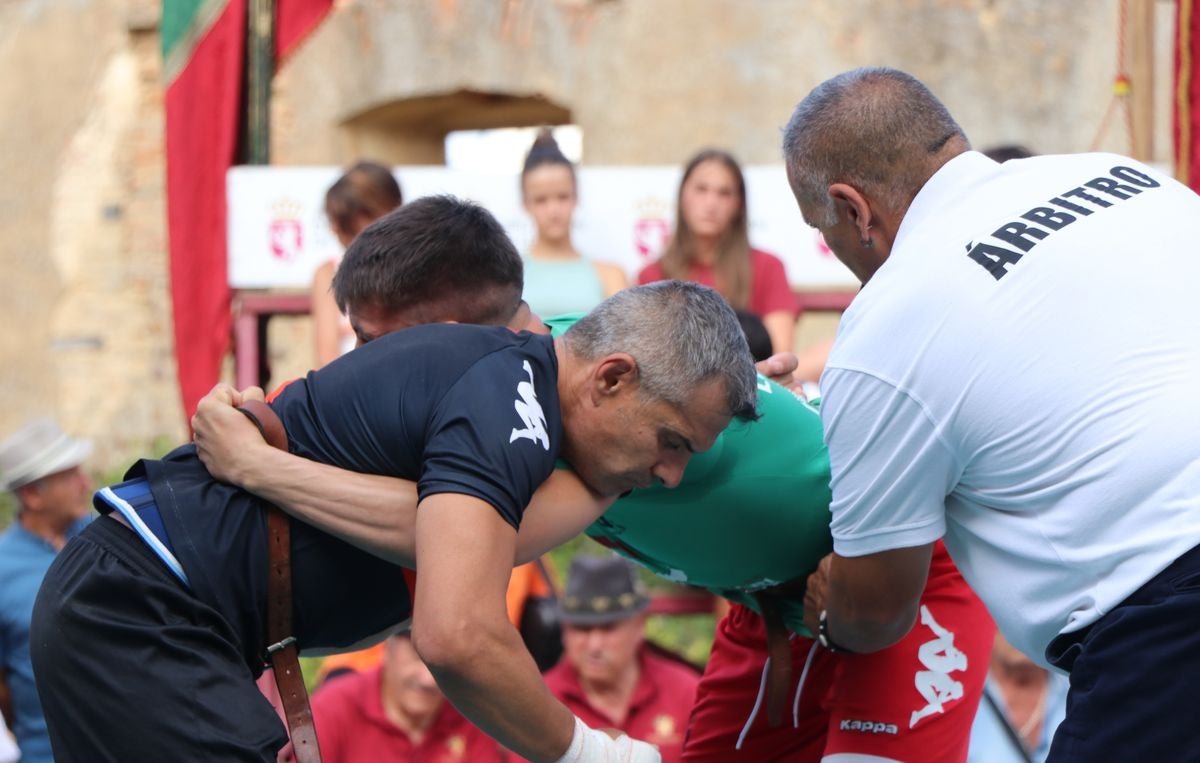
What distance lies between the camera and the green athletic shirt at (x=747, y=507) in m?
3.07

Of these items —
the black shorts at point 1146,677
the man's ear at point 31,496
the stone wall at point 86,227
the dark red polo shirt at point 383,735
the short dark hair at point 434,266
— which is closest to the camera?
the black shorts at point 1146,677

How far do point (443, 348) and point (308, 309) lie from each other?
3602 mm

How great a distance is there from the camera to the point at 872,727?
11.0ft

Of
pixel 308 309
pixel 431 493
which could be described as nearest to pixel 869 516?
pixel 431 493

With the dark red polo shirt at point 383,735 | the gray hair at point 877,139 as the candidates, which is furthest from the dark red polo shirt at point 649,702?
the gray hair at point 877,139

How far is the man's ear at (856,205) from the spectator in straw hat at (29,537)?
3009mm

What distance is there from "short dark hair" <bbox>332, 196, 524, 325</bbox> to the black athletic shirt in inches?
10.8

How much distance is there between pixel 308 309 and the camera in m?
6.18

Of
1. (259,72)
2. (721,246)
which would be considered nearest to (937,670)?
(721,246)

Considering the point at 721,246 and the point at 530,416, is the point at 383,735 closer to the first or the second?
the point at 721,246

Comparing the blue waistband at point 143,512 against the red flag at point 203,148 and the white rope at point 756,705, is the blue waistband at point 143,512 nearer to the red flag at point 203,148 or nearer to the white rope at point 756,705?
the white rope at point 756,705

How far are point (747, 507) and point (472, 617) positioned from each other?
0.86 metres

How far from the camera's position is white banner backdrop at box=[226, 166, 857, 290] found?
628 cm

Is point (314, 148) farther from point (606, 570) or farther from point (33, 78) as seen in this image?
point (606, 570)
